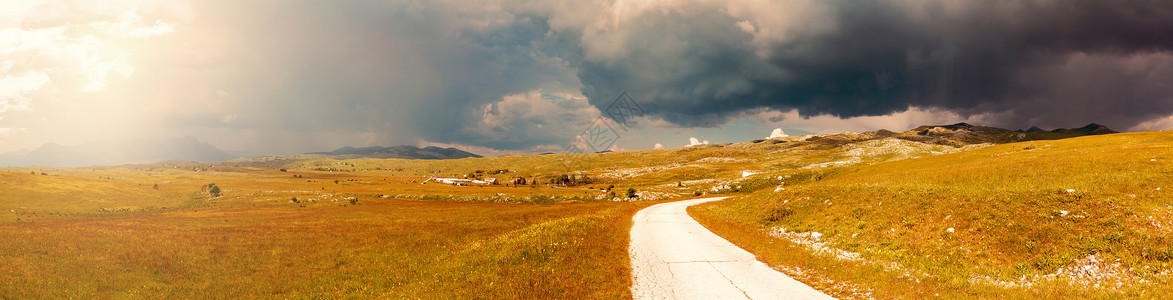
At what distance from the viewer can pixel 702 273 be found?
50.0 feet

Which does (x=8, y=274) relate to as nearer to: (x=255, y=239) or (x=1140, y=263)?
(x=255, y=239)

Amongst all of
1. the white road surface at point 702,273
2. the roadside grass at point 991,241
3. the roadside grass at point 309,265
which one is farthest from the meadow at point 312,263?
the roadside grass at point 991,241

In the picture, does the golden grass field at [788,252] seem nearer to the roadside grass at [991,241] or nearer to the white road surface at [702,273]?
the roadside grass at [991,241]

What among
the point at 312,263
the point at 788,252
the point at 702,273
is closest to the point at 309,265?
the point at 312,263

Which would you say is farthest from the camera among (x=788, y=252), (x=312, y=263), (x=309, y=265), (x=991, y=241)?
(x=312, y=263)

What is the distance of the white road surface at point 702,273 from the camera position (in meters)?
12.8

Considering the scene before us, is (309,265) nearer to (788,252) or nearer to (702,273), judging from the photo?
(702,273)

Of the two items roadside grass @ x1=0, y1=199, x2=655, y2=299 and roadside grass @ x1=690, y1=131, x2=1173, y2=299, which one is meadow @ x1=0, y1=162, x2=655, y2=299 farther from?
roadside grass @ x1=690, y1=131, x2=1173, y2=299

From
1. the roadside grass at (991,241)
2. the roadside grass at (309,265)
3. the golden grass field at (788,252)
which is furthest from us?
the roadside grass at (309,265)

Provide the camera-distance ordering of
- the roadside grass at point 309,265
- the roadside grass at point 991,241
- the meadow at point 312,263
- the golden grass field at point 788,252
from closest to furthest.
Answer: the roadside grass at point 991,241
the golden grass field at point 788,252
the roadside grass at point 309,265
the meadow at point 312,263

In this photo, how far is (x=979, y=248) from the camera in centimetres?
→ 1506

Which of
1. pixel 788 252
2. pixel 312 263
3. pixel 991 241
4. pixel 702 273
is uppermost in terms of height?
pixel 991 241

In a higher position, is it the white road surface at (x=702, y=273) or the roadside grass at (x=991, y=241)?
the roadside grass at (x=991, y=241)

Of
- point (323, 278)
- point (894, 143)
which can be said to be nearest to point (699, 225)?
point (323, 278)
